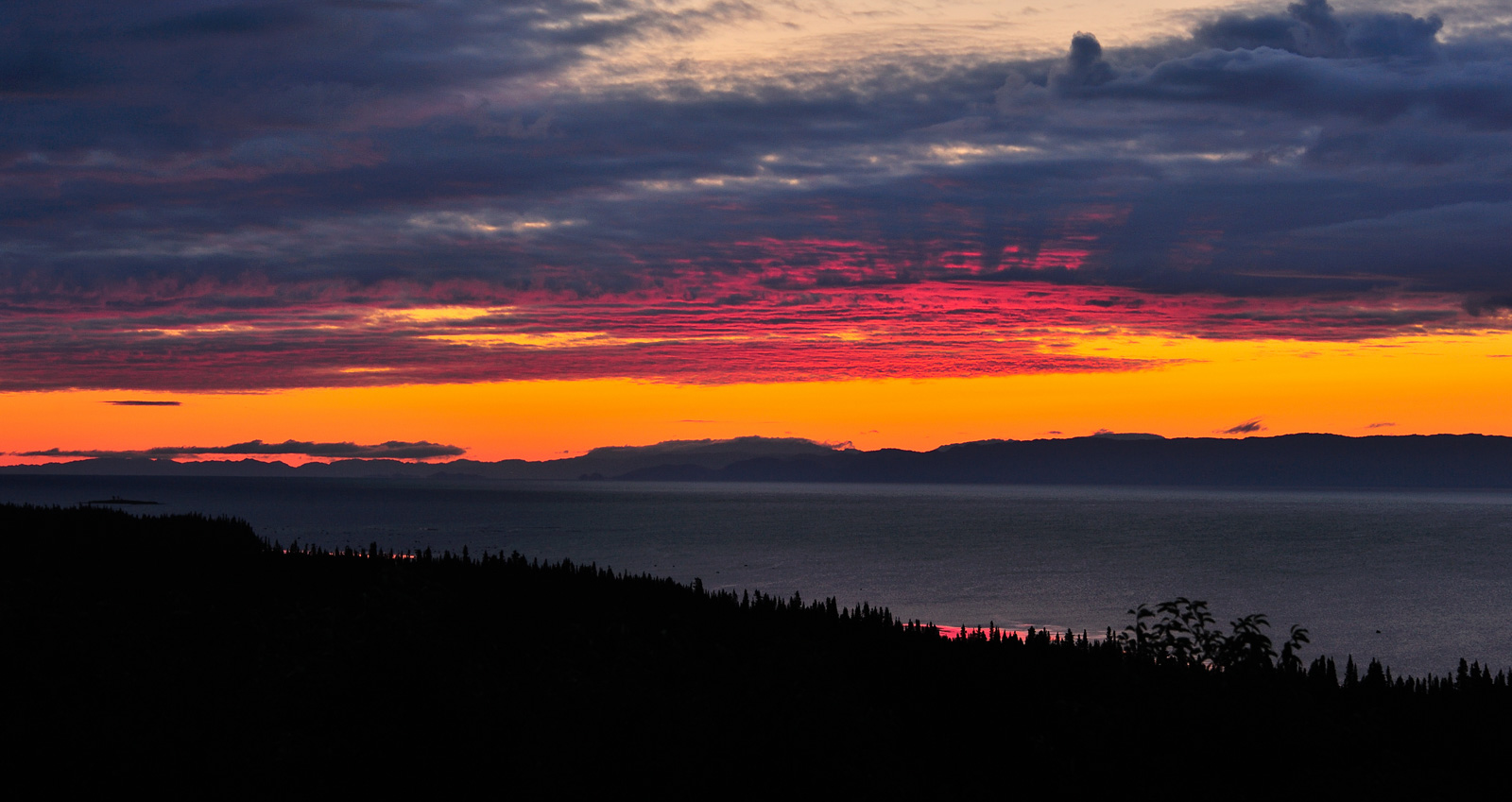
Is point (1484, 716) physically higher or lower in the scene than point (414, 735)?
lower

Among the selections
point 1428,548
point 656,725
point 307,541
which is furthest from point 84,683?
point 1428,548

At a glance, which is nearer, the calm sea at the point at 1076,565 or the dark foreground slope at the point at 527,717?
the dark foreground slope at the point at 527,717

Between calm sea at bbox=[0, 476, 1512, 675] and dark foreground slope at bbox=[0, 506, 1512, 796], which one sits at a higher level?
dark foreground slope at bbox=[0, 506, 1512, 796]

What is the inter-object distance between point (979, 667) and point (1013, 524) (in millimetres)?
160144

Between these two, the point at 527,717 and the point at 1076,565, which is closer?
the point at 527,717

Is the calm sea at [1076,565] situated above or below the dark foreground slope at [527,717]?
below

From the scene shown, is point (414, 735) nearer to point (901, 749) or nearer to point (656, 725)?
point (656, 725)

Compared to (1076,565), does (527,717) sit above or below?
above

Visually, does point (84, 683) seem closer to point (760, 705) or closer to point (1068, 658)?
point (760, 705)

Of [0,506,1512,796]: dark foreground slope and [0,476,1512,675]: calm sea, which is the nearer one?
[0,506,1512,796]: dark foreground slope

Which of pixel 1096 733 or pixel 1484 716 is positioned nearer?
pixel 1096 733

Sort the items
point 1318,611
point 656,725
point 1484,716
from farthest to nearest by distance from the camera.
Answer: point 1318,611 → point 1484,716 → point 656,725

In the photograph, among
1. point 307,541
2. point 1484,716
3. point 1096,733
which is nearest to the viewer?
point 1096,733

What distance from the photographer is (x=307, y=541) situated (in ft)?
448
